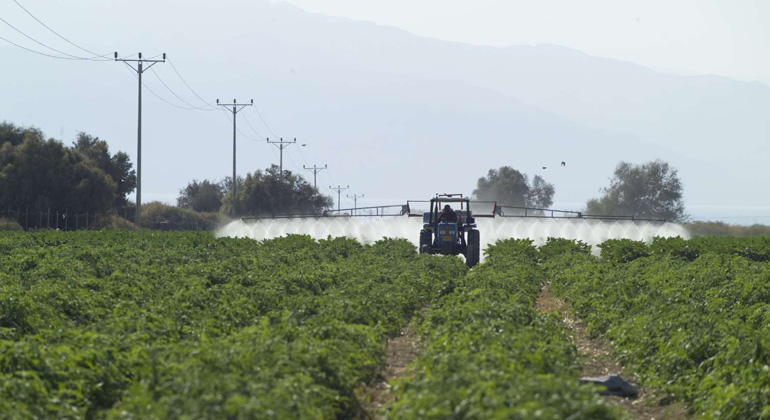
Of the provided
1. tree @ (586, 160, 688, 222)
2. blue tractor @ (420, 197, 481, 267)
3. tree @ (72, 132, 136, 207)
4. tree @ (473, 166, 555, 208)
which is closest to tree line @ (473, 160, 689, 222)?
tree @ (586, 160, 688, 222)

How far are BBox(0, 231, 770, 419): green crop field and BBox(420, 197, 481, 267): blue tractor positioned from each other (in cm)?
1091

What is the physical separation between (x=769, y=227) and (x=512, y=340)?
8270cm

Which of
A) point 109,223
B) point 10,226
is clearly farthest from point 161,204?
point 10,226

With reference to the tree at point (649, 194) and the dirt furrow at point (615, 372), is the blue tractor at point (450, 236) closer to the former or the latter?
the dirt furrow at point (615, 372)

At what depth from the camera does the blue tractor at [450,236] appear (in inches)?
1374

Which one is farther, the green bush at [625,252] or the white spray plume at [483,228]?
the white spray plume at [483,228]

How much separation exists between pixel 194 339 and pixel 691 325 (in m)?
7.15

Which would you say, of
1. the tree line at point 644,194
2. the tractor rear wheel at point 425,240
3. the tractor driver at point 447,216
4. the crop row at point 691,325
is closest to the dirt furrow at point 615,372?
the crop row at point 691,325

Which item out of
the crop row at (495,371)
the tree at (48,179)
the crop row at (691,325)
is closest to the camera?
the crop row at (495,371)

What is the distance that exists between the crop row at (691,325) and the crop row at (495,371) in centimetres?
131

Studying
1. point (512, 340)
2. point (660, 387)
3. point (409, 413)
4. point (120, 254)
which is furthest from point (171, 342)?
point (120, 254)

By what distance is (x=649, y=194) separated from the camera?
140000 millimetres

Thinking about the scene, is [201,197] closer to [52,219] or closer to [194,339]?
[52,219]

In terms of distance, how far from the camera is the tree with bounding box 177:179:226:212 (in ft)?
468
